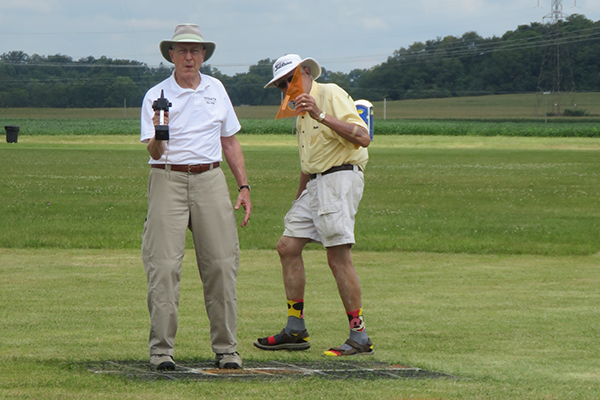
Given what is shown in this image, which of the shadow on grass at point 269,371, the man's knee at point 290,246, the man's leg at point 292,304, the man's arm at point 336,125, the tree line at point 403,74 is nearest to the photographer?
the shadow on grass at point 269,371

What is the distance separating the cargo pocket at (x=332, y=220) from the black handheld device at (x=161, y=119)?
1393 millimetres

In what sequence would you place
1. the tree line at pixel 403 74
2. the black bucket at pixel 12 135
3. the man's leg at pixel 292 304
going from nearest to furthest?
the man's leg at pixel 292 304 < the black bucket at pixel 12 135 < the tree line at pixel 403 74

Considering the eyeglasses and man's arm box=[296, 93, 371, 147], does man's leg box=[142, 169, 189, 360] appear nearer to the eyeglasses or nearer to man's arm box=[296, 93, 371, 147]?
man's arm box=[296, 93, 371, 147]

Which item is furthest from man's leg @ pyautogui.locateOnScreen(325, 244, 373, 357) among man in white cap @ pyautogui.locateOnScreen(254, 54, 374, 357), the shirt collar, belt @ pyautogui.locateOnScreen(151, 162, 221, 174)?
the shirt collar

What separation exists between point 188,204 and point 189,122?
53 centimetres

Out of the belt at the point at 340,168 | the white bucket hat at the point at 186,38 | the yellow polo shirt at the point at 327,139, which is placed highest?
the white bucket hat at the point at 186,38

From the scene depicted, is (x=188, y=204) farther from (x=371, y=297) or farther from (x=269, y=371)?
(x=371, y=297)

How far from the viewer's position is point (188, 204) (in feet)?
17.6

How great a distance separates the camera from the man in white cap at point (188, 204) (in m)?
5.27

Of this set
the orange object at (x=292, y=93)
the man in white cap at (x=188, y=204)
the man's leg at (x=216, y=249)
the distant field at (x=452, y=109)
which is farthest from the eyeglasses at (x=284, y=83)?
the distant field at (x=452, y=109)

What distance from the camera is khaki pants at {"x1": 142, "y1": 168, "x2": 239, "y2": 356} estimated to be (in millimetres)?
5266

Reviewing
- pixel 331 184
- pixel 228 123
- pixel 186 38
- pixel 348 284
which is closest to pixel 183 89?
pixel 186 38

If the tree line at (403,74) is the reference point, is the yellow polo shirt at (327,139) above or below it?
below

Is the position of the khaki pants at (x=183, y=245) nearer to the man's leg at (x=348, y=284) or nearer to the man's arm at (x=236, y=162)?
the man's arm at (x=236, y=162)
